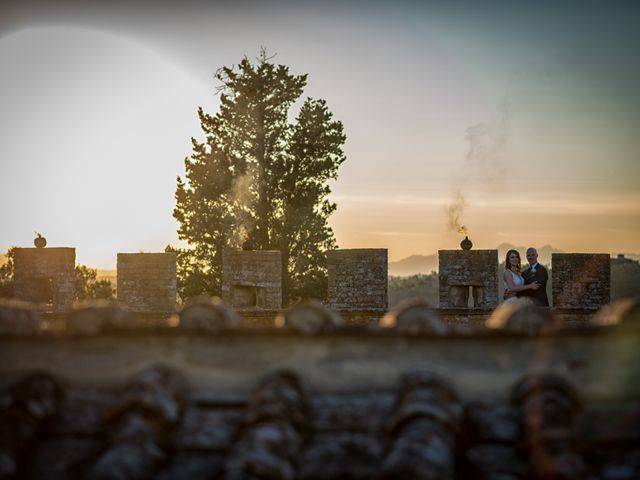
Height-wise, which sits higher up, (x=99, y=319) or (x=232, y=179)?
(x=232, y=179)

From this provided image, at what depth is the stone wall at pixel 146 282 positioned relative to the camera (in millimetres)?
12609

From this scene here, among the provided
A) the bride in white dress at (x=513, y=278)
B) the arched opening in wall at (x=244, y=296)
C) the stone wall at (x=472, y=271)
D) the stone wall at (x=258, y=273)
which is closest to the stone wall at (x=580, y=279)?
the stone wall at (x=472, y=271)

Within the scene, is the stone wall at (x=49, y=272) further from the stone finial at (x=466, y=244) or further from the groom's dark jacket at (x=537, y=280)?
the groom's dark jacket at (x=537, y=280)

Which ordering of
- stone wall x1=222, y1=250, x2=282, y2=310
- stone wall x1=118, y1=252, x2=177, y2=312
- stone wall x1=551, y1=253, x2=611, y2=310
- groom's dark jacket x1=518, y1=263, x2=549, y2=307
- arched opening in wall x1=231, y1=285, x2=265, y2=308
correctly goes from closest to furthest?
1. groom's dark jacket x1=518, y1=263, x2=549, y2=307
2. stone wall x1=551, y1=253, x2=611, y2=310
3. stone wall x1=118, y1=252, x2=177, y2=312
4. stone wall x1=222, y1=250, x2=282, y2=310
5. arched opening in wall x1=231, y1=285, x2=265, y2=308

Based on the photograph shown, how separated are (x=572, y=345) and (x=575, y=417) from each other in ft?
0.95

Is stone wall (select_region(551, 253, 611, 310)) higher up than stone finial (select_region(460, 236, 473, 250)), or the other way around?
stone finial (select_region(460, 236, 473, 250))

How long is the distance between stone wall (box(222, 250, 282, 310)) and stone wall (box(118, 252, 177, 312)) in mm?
868

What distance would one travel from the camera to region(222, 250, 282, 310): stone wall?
1281 cm

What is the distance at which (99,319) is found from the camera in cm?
356

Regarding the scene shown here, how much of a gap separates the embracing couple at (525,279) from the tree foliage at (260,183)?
11.8m

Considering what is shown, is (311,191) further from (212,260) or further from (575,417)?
(575,417)

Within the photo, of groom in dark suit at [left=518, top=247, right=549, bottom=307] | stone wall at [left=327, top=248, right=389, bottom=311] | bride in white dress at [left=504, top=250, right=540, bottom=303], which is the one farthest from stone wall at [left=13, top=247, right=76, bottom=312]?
groom in dark suit at [left=518, top=247, right=549, bottom=307]

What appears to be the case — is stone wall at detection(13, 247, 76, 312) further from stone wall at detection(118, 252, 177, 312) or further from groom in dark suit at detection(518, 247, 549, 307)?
groom in dark suit at detection(518, 247, 549, 307)

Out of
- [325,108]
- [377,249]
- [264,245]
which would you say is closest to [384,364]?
[377,249]
